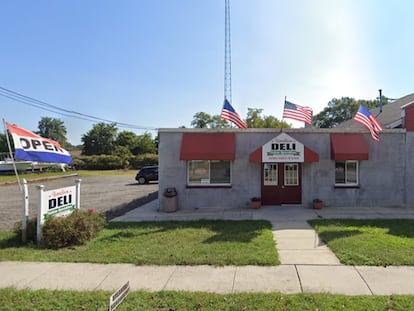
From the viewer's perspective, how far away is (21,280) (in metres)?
5.74

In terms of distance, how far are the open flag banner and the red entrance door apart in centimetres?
864

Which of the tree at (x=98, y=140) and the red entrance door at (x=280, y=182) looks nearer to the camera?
the red entrance door at (x=280, y=182)

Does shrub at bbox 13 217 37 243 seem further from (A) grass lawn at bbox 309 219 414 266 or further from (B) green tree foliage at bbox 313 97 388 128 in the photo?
(B) green tree foliage at bbox 313 97 388 128

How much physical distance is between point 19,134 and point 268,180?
397 inches

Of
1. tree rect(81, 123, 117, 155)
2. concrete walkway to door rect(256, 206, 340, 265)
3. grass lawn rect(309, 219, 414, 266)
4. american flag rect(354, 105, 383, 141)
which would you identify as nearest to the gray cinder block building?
american flag rect(354, 105, 383, 141)

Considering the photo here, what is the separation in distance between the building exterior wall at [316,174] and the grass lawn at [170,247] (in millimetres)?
3442

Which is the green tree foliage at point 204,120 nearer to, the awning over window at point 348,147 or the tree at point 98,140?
the tree at point 98,140

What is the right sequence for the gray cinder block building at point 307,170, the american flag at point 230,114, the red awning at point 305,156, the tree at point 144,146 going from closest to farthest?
1. the red awning at point 305,156
2. the american flag at point 230,114
3. the gray cinder block building at point 307,170
4. the tree at point 144,146

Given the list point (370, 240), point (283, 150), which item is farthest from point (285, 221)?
point (283, 150)

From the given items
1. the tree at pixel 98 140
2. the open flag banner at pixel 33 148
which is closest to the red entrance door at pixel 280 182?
the open flag banner at pixel 33 148

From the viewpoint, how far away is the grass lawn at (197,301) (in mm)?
4473

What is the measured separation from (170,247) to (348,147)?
9.60m

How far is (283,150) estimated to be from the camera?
→ 42.1 feet

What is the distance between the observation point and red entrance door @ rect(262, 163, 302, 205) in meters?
13.6
